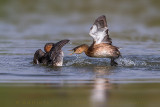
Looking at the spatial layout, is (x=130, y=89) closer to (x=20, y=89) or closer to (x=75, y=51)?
(x=20, y=89)

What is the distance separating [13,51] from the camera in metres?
16.3

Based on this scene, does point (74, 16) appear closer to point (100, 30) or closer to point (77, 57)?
point (77, 57)

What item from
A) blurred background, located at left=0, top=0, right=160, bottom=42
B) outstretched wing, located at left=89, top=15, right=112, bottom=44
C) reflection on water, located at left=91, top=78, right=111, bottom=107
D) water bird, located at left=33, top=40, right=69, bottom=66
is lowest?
reflection on water, located at left=91, top=78, right=111, bottom=107

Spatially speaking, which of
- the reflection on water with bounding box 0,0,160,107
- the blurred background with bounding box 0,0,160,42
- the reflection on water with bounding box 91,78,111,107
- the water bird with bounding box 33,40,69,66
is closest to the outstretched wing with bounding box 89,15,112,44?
the reflection on water with bounding box 0,0,160,107

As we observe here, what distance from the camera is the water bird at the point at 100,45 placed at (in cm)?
1340

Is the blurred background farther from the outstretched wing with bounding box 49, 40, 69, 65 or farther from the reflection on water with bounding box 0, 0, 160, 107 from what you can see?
the outstretched wing with bounding box 49, 40, 69, 65

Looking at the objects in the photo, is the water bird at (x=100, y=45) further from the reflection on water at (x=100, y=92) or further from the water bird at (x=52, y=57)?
the reflection on water at (x=100, y=92)

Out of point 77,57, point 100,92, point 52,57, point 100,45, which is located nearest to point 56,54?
point 52,57

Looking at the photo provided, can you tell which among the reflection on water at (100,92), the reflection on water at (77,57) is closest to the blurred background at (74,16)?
the reflection on water at (77,57)

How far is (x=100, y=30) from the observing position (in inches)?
532

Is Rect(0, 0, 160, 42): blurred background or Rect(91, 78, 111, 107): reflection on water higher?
Rect(0, 0, 160, 42): blurred background

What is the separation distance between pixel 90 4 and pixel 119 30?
5.43 meters

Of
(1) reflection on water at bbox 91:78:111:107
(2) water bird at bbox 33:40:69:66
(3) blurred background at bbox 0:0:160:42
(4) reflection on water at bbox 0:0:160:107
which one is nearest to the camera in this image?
(1) reflection on water at bbox 91:78:111:107

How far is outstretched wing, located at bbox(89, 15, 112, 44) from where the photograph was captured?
A: 43.9 feet
